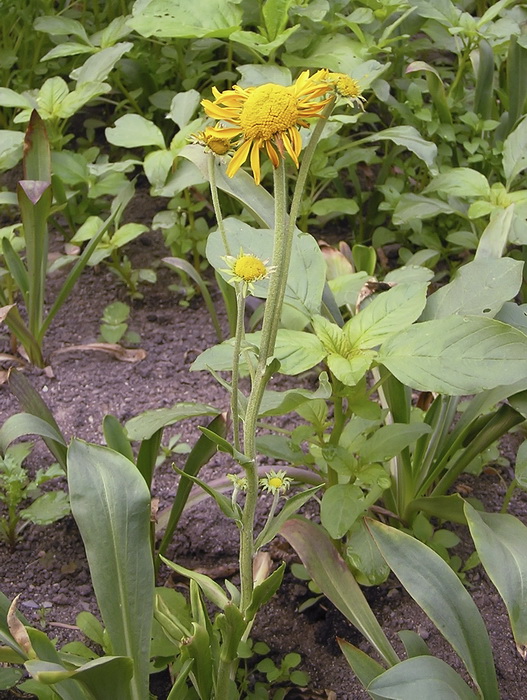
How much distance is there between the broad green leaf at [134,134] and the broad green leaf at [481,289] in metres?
0.73

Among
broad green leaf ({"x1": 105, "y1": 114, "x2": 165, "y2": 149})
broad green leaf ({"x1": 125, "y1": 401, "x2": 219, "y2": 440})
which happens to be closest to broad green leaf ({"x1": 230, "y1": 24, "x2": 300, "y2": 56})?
broad green leaf ({"x1": 105, "y1": 114, "x2": 165, "y2": 149})

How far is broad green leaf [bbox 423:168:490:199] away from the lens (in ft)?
5.22

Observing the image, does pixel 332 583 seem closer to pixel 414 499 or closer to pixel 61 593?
pixel 414 499

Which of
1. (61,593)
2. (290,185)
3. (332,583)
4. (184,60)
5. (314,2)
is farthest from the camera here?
(184,60)

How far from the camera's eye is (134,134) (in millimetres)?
1670

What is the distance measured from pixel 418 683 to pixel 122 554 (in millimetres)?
379

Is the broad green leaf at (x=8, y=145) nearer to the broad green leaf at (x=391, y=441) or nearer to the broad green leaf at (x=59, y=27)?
the broad green leaf at (x=59, y=27)

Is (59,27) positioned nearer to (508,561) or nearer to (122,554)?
(122,554)

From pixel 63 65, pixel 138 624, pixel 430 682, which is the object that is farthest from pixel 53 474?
pixel 63 65

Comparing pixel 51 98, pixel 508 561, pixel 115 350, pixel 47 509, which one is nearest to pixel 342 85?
pixel 508 561

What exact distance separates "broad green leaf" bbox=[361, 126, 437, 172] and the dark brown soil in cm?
60

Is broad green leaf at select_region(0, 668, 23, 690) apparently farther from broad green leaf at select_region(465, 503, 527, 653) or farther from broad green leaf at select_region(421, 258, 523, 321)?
broad green leaf at select_region(421, 258, 523, 321)

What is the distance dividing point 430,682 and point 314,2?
1.47m

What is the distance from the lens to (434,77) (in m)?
1.85
